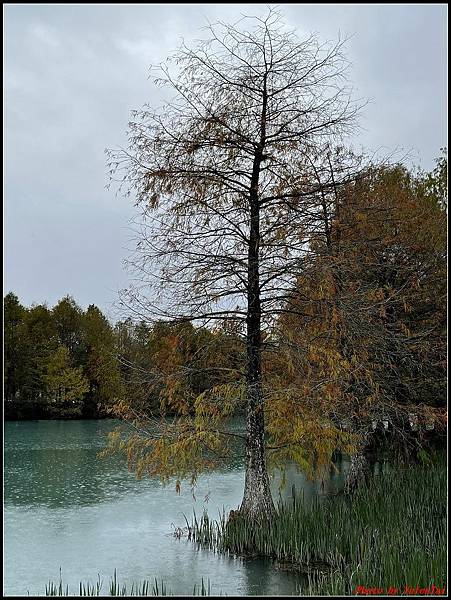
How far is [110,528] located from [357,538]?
4.77 meters

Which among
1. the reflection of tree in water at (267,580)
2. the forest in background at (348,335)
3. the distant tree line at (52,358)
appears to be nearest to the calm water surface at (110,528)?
the reflection of tree in water at (267,580)

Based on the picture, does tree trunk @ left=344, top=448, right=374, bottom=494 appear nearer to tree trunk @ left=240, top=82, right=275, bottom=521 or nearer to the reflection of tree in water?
tree trunk @ left=240, top=82, right=275, bottom=521

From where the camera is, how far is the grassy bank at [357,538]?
5633 mm

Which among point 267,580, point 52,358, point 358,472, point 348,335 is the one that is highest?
point 348,335

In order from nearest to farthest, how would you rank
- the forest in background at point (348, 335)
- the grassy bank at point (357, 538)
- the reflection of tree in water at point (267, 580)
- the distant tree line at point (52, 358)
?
the grassy bank at point (357, 538), the reflection of tree in water at point (267, 580), the forest in background at point (348, 335), the distant tree line at point (52, 358)

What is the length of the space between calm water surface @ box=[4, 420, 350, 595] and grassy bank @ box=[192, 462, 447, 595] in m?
0.30

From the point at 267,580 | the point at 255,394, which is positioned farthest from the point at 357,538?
the point at 255,394

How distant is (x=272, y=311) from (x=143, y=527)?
13.1 feet

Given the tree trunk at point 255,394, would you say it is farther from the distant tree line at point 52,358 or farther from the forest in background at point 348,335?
the distant tree line at point 52,358

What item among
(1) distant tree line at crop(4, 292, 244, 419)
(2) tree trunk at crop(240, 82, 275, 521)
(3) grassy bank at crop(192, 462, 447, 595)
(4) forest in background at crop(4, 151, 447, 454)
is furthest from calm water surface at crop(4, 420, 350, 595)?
(1) distant tree line at crop(4, 292, 244, 419)

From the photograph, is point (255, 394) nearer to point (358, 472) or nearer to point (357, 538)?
point (357, 538)

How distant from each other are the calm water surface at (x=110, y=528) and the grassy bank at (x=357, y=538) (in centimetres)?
30

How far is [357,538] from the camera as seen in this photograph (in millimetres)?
7438

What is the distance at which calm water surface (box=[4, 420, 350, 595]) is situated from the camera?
302 inches
